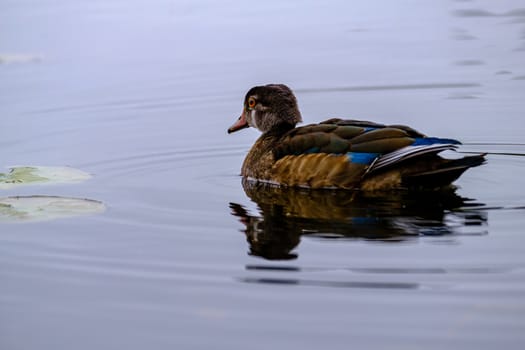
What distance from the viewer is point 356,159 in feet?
33.6

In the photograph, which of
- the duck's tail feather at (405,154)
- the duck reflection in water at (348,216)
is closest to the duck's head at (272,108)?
the duck reflection in water at (348,216)

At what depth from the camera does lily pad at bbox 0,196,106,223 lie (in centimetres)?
930

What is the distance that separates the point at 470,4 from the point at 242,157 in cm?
949

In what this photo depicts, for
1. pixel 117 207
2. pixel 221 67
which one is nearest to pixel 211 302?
pixel 117 207

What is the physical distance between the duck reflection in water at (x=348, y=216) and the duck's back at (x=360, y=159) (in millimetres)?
135

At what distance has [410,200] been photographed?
9.80m

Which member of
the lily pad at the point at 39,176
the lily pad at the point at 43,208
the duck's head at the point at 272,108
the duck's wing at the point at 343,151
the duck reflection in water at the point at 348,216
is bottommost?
the duck reflection in water at the point at 348,216

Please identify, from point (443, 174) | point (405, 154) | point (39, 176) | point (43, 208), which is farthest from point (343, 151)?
point (39, 176)

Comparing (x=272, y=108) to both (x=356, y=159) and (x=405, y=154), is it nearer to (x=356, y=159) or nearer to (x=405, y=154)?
(x=356, y=159)

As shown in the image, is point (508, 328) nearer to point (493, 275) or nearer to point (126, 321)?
point (493, 275)

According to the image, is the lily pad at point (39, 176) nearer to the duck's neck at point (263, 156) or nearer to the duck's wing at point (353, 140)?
the duck's neck at point (263, 156)

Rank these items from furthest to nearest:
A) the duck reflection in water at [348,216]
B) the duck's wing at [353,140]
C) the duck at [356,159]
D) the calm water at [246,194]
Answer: the duck's wing at [353,140] < the duck at [356,159] < the duck reflection in water at [348,216] < the calm water at [246,194]

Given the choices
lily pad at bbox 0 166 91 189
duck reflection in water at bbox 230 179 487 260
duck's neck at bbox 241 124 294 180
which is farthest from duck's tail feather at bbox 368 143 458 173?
lily pad at bbox 0 166 91 189

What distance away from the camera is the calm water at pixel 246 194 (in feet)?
21.6
